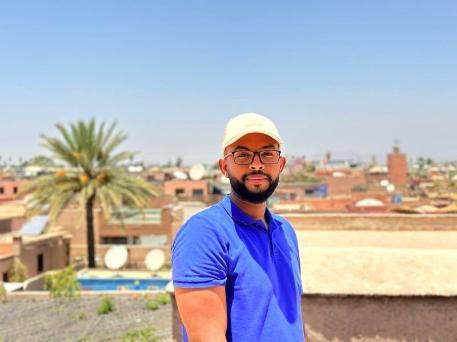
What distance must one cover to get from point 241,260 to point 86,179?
16.3 meters

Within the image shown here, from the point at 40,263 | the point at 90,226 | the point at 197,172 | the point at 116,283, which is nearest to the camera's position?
the point at 116,283

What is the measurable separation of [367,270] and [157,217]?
21706mm

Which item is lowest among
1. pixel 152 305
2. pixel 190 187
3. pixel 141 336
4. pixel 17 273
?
pixel 17 273

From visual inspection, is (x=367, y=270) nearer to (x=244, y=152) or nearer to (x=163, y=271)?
(x=244, y=152)

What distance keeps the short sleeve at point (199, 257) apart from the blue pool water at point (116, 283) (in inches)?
558

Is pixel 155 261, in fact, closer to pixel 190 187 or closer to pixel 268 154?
pixel 268 154

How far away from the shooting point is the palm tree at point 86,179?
17125 mm

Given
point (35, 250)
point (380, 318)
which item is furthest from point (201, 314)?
point (35, 250)

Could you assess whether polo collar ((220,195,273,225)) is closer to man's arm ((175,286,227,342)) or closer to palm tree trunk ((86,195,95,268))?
man's arm ((175,286,227,342))

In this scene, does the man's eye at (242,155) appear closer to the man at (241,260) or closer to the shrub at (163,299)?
the man at (241,260)

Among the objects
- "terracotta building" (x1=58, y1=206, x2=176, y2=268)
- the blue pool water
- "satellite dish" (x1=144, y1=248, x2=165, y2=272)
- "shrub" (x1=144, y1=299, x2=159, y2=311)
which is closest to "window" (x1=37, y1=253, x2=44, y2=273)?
"terracotta building" (x1=58, y1=206, x2=176, y2=268)

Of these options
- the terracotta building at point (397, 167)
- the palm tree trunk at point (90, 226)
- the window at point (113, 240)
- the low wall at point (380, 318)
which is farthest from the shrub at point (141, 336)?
the terracotta building at point (397, 167)

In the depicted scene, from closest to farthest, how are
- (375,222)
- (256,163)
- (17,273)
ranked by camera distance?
(256,163) → (375,222) → (17,273)

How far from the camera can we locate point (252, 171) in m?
2.00
